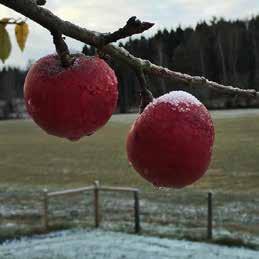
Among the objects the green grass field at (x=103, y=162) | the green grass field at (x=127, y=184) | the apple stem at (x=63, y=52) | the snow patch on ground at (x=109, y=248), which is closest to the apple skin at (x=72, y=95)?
the apple stem at (x=63, y=52)

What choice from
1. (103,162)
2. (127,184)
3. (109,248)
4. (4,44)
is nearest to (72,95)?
(4,44)

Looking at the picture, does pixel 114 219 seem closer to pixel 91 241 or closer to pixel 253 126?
pixel 91 241

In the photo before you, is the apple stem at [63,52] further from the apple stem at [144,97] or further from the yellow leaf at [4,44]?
the yellow leaf at [4,44]

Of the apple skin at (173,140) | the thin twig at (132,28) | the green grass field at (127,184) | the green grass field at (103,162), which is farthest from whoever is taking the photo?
the green grass field at (103,162)

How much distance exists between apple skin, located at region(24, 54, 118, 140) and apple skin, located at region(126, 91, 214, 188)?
0.06 metres

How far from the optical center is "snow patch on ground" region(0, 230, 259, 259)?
1905cm

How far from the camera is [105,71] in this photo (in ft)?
2.61

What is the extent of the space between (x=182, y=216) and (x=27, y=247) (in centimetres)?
609

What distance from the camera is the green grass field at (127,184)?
22.8 m

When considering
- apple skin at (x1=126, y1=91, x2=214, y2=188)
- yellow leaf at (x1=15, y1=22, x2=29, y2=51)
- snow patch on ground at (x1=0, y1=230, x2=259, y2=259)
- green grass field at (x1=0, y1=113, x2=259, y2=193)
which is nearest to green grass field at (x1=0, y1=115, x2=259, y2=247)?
green grass field at (x1=0, y1=113, x2=259, y2=193)

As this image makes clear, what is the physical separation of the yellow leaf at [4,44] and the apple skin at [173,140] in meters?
0.59

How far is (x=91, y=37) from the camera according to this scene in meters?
0.73

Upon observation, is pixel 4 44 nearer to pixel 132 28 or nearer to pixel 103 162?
pixel 132 28

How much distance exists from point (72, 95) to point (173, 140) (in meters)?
0.15
